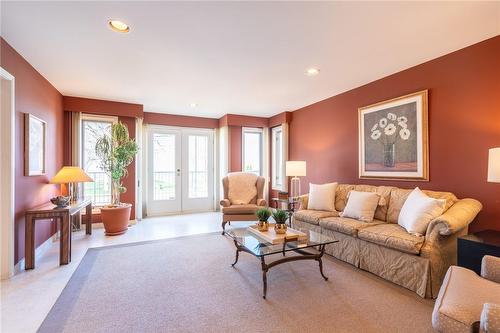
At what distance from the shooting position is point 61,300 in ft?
6.96

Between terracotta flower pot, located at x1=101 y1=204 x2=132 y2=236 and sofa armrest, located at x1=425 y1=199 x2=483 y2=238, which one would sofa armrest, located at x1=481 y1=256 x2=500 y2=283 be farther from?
terracotta flower pot, located at x1=101 y1=204 x2=132 y2=236

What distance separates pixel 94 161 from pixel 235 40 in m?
3.92

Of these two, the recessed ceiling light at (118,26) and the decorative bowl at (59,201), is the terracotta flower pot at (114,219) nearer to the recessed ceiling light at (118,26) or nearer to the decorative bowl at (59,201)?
the decorative bowl at (59,201)

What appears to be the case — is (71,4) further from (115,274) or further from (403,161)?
(403,161)

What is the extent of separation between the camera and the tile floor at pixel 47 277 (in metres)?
1.88

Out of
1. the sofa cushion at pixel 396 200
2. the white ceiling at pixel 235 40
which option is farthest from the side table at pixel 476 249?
the white ceiling at pixel 235 40

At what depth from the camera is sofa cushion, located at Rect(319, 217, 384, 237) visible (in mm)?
2819

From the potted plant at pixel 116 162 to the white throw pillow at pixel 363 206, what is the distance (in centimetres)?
371

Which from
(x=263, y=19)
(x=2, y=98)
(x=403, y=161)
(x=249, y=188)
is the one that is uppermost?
(x=263, y=19)

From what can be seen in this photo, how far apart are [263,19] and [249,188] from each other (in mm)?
3370

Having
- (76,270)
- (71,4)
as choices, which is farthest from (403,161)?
(76,270)

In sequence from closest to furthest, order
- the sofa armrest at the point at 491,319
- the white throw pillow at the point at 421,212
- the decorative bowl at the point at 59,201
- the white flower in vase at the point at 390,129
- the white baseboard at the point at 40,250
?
the sofa armrest at the point at 491,319, the white throw pillow at the point at 421,212, the white baseboard at the point at 40,250, the decorative bowl at the point at 59,201, the white flower in vase at the point at 390,129

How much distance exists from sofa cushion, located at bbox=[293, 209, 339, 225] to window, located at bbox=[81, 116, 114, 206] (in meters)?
3.82

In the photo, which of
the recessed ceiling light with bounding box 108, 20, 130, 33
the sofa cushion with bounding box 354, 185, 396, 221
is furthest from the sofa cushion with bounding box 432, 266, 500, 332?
the recessed ceiling light with bounding box 108, 20, 130, 33
